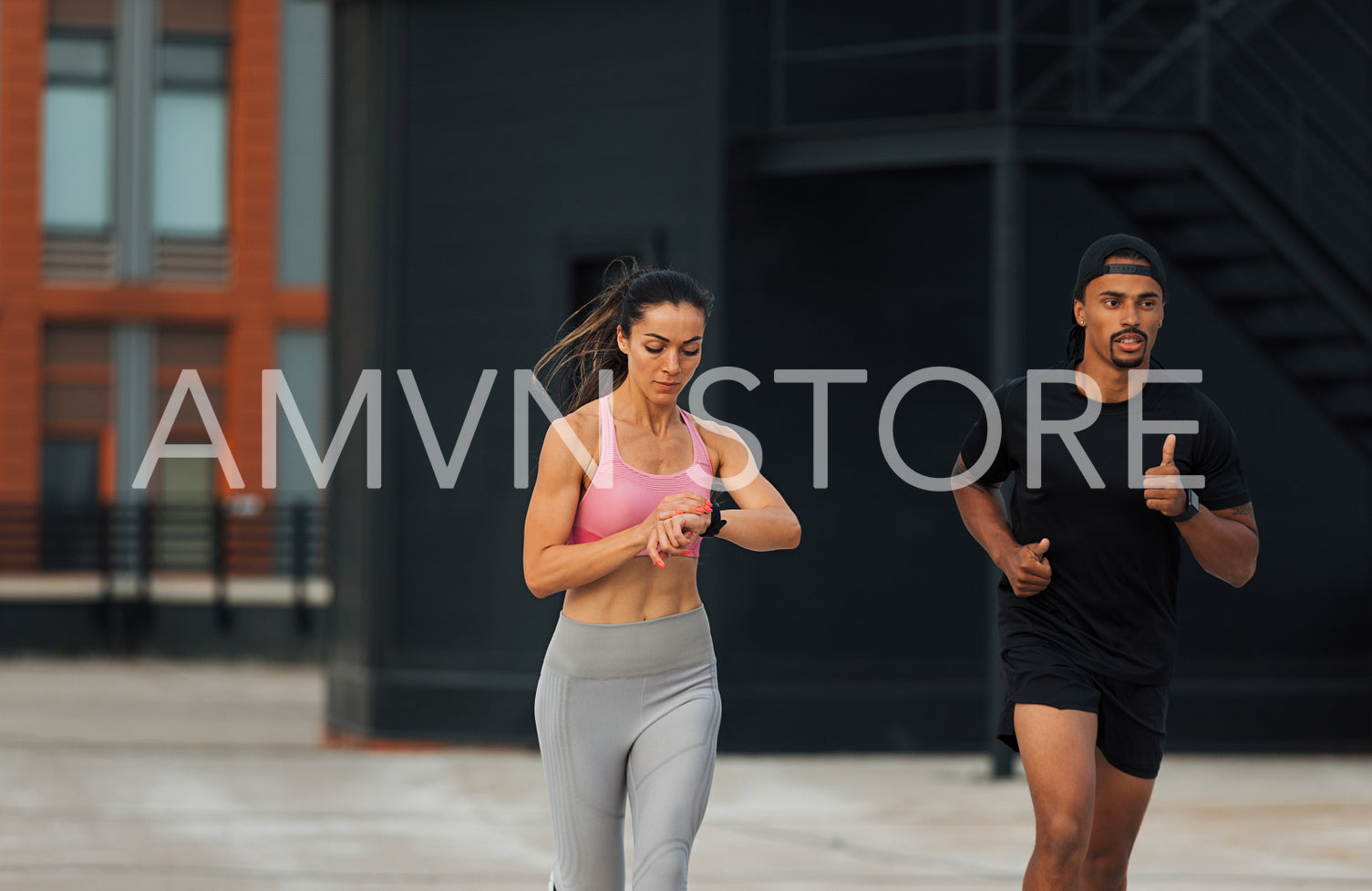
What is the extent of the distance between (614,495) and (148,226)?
2571 centimetres

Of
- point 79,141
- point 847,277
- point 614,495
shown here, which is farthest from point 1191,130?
point 79,141

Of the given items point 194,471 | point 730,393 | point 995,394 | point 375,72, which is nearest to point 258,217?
point 194,471

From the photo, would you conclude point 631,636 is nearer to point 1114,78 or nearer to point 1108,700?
point 1108,700

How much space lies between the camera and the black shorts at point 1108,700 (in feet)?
16.2

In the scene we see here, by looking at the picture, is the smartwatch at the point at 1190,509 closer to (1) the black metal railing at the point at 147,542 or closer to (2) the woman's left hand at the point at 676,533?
(2) the woman's left hand at the point at 676,533

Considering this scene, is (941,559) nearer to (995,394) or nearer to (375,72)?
(375,72)

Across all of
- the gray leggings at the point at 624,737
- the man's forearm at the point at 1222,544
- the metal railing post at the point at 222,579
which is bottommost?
the metal railing post at the point at 222,579

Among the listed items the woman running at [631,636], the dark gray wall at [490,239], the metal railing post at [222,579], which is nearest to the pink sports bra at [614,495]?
the woman running at [631,636]

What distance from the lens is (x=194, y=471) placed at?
98.4 feet

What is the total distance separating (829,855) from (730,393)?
404 cm

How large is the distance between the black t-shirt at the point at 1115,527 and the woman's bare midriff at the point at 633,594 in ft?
3.50

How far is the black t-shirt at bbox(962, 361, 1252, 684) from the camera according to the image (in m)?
4.91

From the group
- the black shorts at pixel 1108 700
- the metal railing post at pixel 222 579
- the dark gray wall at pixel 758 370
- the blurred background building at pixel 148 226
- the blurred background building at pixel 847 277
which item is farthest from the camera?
the blurred background building at pixel 148 226

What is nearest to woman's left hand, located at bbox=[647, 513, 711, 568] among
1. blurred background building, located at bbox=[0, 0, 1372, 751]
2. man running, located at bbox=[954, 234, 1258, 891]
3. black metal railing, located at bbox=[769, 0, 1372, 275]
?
man running, located at bbox=[954, 234, 1258, 891]
